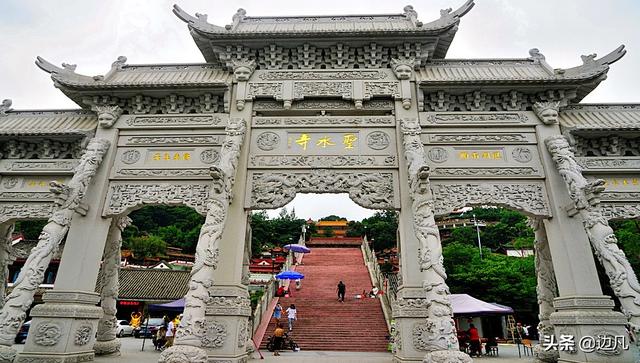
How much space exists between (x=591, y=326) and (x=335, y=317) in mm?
7996

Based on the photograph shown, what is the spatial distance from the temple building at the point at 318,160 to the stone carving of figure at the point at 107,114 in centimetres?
5

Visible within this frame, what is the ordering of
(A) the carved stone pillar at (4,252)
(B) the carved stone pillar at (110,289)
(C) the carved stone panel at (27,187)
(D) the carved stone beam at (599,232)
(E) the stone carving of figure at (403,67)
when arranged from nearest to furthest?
(D) the carved stone beam at (599,232) < (C) the carved stone panel at (27,187) < (E) the stone carving of figure at (403,67) < (B) the carved stone pillar at (110,289) < (A) the carved stone pillar at (4,252)

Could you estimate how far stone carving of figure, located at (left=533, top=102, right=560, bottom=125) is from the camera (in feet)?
24.9

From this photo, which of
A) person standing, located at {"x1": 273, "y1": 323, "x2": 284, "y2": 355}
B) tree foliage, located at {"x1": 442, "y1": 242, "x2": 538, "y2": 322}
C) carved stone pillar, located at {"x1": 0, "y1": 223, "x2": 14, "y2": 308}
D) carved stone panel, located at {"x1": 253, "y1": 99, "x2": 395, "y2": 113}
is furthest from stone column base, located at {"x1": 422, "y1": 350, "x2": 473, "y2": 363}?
tree foliage, located at {"x1": 442, "y1": 242, "x2": 538, "y2": 322}

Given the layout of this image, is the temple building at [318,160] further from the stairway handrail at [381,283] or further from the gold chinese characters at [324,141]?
the stairway handrail at [381,283]

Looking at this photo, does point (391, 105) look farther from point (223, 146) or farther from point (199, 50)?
point (199, 50)

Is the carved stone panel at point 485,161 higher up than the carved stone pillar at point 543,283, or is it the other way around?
the carved stone panel at point 485,161

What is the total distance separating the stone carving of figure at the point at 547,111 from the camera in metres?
7.59

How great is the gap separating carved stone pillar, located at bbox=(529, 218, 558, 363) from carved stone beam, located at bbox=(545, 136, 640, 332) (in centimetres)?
150

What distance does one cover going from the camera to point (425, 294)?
5.95m

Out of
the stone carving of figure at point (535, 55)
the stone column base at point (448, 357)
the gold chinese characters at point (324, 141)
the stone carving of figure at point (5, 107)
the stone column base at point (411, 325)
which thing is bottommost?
the stone column base at point (448, 357)

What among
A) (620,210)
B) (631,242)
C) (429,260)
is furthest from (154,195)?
(631,242)

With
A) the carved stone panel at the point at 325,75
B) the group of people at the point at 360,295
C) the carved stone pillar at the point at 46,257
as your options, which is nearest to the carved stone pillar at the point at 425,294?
the carved stone panel at the point at 325,75

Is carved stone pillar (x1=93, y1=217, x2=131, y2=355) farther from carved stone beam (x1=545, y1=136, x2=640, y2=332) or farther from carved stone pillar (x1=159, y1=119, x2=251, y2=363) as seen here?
carved stone beam (x1=545, y1=136, x2=640, y2=332)
